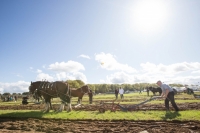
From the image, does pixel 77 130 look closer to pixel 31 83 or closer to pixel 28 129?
pixel 28 129

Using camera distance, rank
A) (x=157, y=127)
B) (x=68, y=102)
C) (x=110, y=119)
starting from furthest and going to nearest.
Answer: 1. (x=68, y=102)
2. (x=110, y=119)
3. (x=157, y=127)

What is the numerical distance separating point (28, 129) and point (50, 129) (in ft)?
3.99

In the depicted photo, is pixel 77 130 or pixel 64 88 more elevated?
pixel 64 88

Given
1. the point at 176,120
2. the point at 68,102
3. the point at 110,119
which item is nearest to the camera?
the point at 176,120

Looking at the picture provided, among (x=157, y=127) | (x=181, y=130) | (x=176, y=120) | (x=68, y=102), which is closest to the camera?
(x=181, y=130)

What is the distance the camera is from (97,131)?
31.0 ft

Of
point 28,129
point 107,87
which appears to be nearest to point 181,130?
point 28,129

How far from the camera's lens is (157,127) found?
988 centimetres

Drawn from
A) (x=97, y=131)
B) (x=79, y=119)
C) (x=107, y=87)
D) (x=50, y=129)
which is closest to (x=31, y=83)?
(x=79, y=119)

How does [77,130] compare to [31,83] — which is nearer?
[77,130]

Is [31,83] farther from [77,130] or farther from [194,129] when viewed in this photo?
[194,129]

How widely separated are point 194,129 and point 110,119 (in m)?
5.12

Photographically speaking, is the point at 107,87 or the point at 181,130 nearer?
the point at 181,130

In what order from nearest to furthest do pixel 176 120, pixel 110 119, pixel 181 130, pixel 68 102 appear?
1. pixel 181 130
2. pixel 176 120
3. pixel 110 119
4. pixel 68 102
